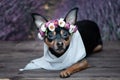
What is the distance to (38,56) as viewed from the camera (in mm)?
4633

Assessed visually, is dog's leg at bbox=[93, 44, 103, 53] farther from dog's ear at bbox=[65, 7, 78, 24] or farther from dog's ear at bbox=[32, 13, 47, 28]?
dog's ear at bbox=[32, 13, 47, 28]

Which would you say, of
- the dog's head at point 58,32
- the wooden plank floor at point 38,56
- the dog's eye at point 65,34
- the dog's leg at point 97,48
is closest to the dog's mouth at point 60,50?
the dog's head at point 58,32

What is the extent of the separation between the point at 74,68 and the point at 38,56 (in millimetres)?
898

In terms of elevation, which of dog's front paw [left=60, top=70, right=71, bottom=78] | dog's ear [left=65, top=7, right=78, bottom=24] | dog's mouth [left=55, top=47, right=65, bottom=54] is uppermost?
dog's ear [left=65, top=7, right=78, bottom=24]

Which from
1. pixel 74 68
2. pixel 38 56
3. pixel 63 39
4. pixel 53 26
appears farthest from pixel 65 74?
pixel 38 56

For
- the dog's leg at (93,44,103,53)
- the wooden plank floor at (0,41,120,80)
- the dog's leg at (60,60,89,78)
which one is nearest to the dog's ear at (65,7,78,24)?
the dog's leg at (60,60,89,78)

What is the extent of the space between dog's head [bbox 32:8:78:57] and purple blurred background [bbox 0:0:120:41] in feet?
5.56

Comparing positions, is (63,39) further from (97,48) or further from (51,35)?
(97,48)

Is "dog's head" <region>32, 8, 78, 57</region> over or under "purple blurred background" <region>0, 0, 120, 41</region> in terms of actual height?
under

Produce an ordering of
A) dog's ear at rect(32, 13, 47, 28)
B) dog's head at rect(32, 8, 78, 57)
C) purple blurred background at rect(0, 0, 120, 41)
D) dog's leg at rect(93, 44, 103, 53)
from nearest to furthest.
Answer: dog's head at rect(32, 8, 78, 57), dog's ear at rect(32, 13, 47, 28), dog's leg at rect(93, 44, 103, 53), purple blurred background at rect(0, 0, 120, 41)

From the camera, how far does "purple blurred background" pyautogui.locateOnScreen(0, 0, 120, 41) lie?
5.54 meters

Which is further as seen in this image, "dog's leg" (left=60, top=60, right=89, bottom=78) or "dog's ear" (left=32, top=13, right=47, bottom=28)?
"dog's ear" (left=32, top=13, right=47, bottom=28)

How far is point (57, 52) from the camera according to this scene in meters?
3.85

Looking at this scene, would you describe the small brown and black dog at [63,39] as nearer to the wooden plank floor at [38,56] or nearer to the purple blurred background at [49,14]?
the wooden plank floor at [38,56]
